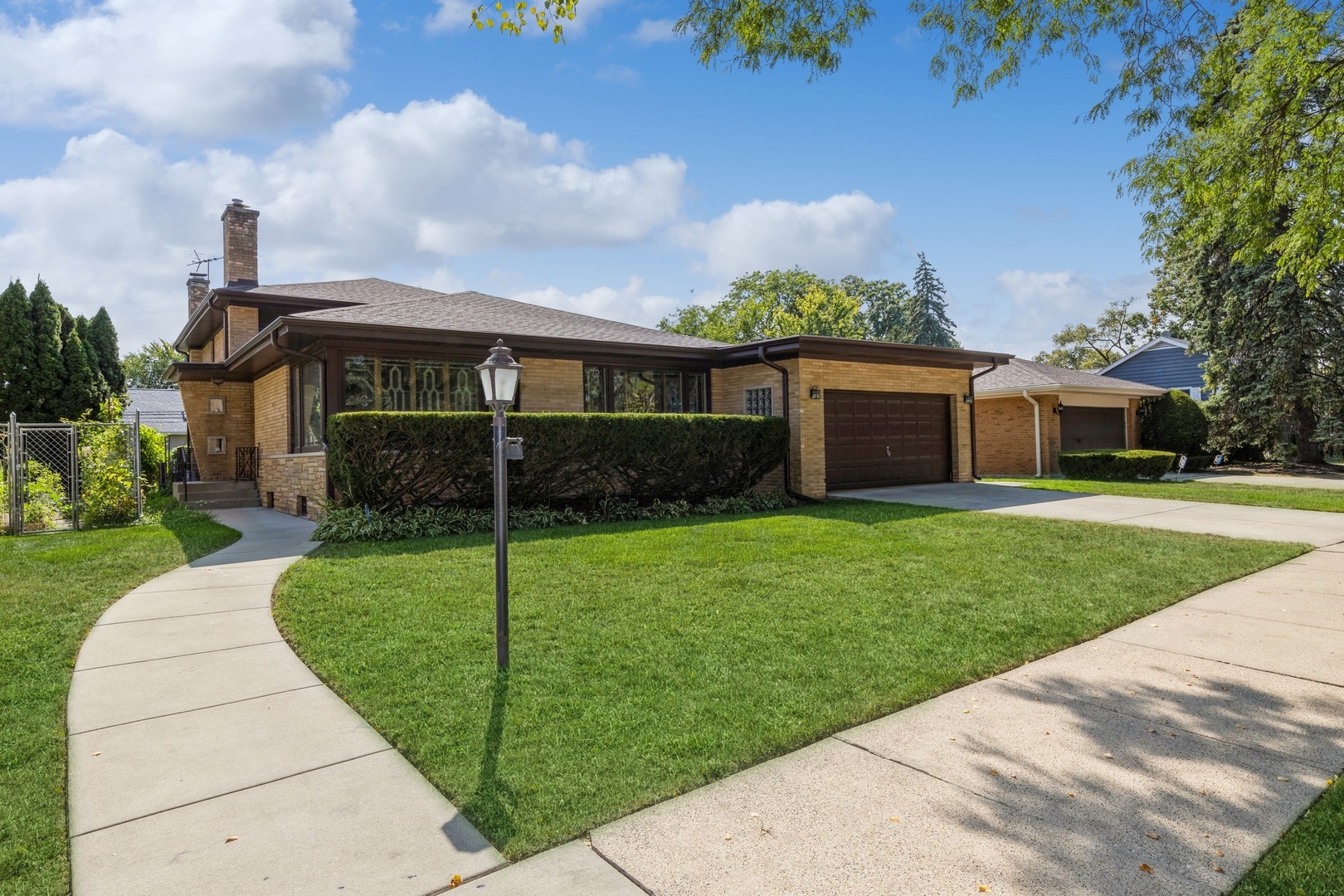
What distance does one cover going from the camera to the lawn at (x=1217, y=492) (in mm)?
12195

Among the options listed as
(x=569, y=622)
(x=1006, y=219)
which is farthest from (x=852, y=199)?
(x=569, y=622)

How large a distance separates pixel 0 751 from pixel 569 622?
3049mm

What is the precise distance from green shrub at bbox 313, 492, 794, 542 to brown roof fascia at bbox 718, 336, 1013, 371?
3.20 meters

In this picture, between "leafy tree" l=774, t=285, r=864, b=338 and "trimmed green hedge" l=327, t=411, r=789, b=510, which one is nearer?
"trimmed green hedge" l=327, t=411, r=789, b=510

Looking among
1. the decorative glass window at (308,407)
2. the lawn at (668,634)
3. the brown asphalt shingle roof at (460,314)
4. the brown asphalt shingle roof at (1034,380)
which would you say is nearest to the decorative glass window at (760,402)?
the brown asphalt shingle roof at (460,314)

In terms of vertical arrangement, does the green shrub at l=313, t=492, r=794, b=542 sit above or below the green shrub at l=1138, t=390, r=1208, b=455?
below

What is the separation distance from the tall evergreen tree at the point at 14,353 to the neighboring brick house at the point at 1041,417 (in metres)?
25.8

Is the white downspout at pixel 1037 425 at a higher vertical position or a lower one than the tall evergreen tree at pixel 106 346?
lower

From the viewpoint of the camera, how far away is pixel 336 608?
5.78 metres

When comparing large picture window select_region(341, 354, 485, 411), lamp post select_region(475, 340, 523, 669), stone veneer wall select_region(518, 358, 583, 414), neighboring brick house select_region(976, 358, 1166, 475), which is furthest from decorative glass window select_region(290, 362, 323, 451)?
neighboring brick house select_region(976, 358, 1166, 475)

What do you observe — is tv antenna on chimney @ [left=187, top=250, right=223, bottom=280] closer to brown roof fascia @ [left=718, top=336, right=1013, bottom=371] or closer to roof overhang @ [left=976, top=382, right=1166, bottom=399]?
brown roof fascia @ [left=718, top=336, right=1013, bottom=371]

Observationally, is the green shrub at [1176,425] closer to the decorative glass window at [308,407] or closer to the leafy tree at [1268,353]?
the leafy tree at [1268,353]

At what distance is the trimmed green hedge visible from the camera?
382 inches

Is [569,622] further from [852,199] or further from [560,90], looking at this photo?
[852,199]
